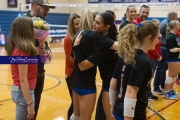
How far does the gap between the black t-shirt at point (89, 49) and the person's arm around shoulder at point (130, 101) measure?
75 centimetres

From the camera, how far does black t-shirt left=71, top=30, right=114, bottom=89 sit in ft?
8.97

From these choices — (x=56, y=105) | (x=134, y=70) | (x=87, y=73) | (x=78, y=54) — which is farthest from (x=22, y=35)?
(x=56, y=105)

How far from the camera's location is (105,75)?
299 cm

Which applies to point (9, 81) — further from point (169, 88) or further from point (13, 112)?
point (169, 88)

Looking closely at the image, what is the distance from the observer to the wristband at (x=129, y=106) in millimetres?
2088

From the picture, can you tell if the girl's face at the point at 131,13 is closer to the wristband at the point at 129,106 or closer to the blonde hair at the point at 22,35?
the blonde hair at the point at 22,35

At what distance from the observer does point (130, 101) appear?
6.86 feet

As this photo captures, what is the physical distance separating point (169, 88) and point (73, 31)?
3.15m

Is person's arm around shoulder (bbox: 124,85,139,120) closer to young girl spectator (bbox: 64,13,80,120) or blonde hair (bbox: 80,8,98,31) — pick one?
blonde hair (bbox: 80,8,98,31)

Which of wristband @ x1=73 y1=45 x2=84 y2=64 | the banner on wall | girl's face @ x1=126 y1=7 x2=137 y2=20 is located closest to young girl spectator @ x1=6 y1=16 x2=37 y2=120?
wristband @ x1=73 y1=45 x2=84 y2=64

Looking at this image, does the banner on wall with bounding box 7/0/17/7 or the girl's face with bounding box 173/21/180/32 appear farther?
the banner on wall with bounding box 7/0/17/7

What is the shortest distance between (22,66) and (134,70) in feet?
3.32

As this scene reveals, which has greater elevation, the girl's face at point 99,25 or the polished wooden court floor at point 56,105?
the girl's face at point 99,25

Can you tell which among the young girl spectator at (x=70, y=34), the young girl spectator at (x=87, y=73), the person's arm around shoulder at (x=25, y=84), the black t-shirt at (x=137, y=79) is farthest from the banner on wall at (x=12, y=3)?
the black t-shirt at (x=137, y=79)
